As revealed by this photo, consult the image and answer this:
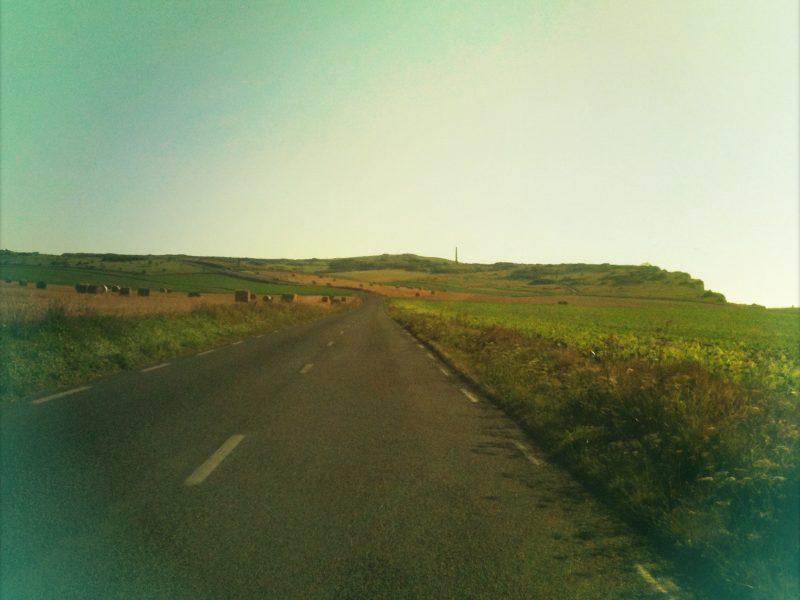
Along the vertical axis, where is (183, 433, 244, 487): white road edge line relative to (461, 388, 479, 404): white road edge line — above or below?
above

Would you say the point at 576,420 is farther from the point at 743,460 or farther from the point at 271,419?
the point at 271,419

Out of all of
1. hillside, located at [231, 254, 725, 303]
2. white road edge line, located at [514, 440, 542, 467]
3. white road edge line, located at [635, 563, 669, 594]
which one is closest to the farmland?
white road edge line, located at [514, 440, 542, 467]

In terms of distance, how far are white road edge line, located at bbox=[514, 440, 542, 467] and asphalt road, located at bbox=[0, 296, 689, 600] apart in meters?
0.02

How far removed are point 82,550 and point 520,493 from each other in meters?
3.61

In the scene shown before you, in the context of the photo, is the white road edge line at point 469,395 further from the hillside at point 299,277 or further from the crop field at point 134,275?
the hillside at point 299,277

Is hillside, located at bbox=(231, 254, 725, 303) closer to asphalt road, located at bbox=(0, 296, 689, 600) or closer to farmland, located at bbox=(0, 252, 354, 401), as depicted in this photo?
farmland, located at bbox=(0, 252, 354, 401)

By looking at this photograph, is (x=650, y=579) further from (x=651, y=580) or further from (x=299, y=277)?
(x=299, y=277)

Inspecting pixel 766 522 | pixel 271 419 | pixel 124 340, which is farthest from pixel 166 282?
pixel 766 522

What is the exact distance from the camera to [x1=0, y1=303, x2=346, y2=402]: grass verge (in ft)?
40.8

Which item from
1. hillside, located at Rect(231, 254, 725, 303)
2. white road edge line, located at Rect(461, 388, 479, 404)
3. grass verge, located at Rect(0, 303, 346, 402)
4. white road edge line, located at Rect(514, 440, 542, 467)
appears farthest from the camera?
hillside, located at Rect(231, 254, 725, 303)

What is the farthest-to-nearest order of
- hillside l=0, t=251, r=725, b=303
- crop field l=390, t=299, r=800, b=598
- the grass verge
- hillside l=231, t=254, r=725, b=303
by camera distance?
hillside l=231, t=254, r=725, b=303 → hillside l=0, t=251, r=725, b=303 → the grass verge → crop field l=390, t=299, r=800, b=598

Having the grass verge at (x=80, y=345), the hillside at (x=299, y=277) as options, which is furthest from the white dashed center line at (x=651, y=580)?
the hillside at (x=299, y=277)

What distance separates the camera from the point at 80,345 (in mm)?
15742

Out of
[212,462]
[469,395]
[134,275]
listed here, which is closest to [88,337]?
[469,395]
